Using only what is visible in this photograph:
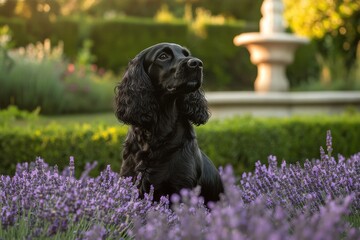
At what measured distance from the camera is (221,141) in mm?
6512

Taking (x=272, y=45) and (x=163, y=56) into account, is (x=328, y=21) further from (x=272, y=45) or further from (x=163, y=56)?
(x=163, y=56)

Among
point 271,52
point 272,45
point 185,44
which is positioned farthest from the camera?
point 185,44

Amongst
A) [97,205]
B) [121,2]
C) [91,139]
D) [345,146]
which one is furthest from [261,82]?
[121,2]

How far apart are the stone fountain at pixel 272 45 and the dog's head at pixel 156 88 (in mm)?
7162

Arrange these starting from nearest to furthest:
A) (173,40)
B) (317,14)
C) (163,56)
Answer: (163,56), (317,14), (173,40)

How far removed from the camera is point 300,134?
24.2ft

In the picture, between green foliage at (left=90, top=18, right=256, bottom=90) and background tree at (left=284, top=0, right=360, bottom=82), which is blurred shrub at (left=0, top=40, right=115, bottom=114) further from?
background tree at (left=284, top=0, right=360, bottom=82)

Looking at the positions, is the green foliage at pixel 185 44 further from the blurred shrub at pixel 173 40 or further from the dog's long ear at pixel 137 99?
the dog's long ear at pixel 137 99

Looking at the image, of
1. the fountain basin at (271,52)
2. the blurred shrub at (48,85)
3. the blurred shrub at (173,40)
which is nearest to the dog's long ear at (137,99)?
the fountain basin at (271,52)

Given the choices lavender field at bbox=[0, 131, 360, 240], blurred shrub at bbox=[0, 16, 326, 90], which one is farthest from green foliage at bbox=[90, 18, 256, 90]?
lavender field at bbox=[0, 131, 360, 240]

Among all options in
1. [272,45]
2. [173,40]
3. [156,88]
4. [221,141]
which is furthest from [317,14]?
[156,88]

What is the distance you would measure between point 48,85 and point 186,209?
33.4 ft

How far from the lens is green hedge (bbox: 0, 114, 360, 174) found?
234 inches

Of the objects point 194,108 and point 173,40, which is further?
point 173,40
